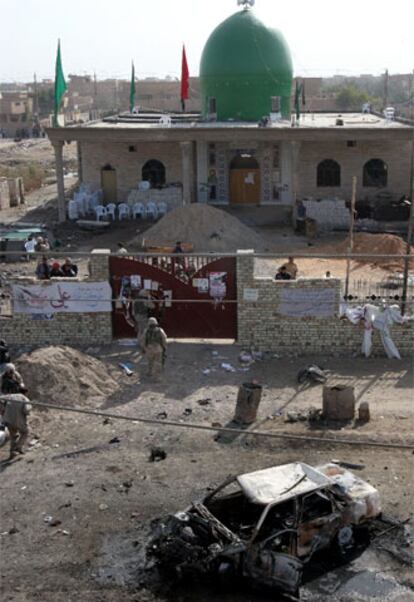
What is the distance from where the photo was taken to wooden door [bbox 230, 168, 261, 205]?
33094mm

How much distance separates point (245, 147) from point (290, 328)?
1704 centimetres

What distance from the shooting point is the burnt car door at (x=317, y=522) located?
9.71 m

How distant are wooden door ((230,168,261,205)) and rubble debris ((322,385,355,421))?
1982 cm

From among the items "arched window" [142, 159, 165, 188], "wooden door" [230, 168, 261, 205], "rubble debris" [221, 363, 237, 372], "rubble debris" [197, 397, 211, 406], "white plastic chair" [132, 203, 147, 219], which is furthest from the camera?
"arched window" [142, 159, 165, 188]

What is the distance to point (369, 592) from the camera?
9492 millimetres

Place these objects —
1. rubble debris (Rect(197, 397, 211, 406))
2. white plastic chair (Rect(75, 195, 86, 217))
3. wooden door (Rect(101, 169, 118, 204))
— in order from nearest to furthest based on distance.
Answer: rubble debris (Rect(197, 397, 211, 406)) → white plastic chair (Rect(75, 195, 86, 217)) → wooden door (Rect(101, 169, 118, 204))

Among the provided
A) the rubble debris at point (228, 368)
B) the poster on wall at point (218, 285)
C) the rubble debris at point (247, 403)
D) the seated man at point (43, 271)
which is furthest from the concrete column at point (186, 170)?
the rubble debris at point (247, 403)

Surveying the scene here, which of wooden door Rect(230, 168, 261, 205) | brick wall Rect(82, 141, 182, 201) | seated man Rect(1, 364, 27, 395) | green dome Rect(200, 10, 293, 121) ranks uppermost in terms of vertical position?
green dome Rect(200, 10, 293, 121)

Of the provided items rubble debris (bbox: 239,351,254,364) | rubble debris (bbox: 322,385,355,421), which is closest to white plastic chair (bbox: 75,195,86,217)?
rubble debris (bbox: 239,351,254,364)

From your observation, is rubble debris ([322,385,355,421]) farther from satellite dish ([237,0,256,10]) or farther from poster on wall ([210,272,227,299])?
satellite dish ([237,0,256,10])

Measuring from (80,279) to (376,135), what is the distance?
1605 centimetres

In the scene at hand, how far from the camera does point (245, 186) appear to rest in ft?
109

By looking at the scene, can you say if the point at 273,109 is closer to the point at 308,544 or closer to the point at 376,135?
the point at 376,135

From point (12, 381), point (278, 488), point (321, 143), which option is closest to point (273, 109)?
point (321, 143)
